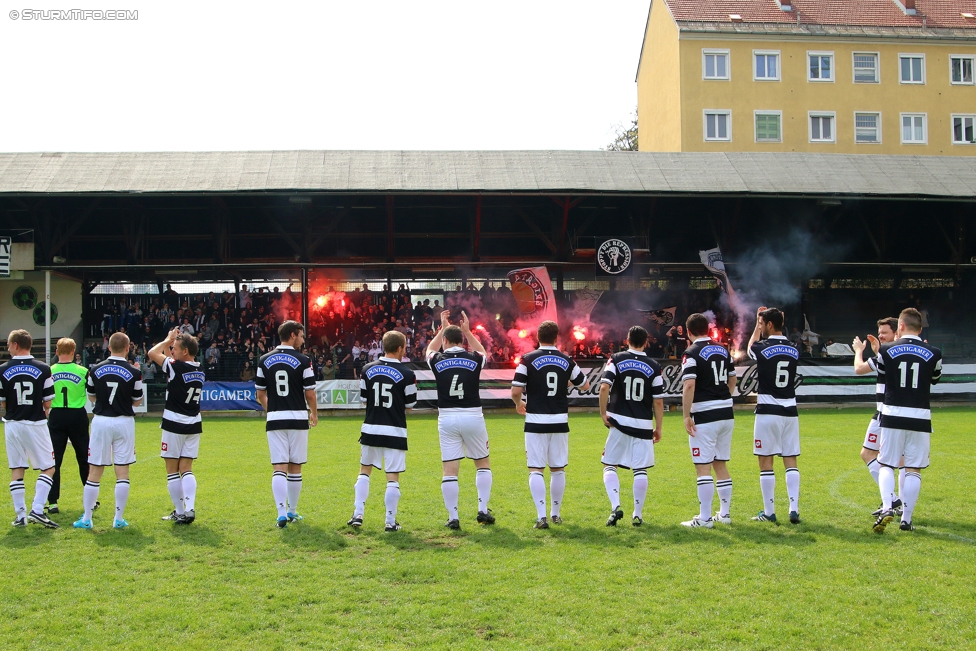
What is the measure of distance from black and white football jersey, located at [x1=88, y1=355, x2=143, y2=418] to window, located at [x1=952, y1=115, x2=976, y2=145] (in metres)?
46.2

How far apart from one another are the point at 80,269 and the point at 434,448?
14.9m

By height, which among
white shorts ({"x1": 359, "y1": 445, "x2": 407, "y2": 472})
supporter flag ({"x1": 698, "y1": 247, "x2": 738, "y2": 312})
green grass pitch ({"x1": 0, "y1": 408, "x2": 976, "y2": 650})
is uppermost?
supporter flag ({"x1": 698, "y1": 247, "x2": 738, "y2": 312})

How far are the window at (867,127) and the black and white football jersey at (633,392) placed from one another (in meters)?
40.4

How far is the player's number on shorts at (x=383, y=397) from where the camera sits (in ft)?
26.2

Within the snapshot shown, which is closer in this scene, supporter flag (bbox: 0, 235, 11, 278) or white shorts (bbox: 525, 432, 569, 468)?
white shorts (bbox: 525, 432, 569, 468)

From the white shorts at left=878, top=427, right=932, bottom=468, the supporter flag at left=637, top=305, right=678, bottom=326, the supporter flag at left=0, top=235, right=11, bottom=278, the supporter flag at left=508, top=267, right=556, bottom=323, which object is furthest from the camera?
the supporter flag at left=637, top=305, right=678, bottom=326

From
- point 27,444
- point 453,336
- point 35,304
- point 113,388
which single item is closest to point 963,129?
point 453,336

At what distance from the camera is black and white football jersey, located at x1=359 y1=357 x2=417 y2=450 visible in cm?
792

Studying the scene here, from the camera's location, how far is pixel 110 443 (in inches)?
321

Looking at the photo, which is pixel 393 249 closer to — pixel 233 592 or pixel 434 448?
pixel 434 448

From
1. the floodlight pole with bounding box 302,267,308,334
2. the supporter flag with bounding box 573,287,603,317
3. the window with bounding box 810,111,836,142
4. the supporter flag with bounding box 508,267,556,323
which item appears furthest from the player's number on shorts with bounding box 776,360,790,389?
the window with bounding box 810,111,836,142

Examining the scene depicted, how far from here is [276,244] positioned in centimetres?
2458

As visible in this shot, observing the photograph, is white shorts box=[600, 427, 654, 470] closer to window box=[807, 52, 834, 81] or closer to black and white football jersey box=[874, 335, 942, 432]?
black and white football jersey box=[874, 335, 942, 432]

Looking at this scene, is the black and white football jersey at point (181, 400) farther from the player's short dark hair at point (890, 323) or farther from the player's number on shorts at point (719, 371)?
the player's short dark hair at point (890, 323)
